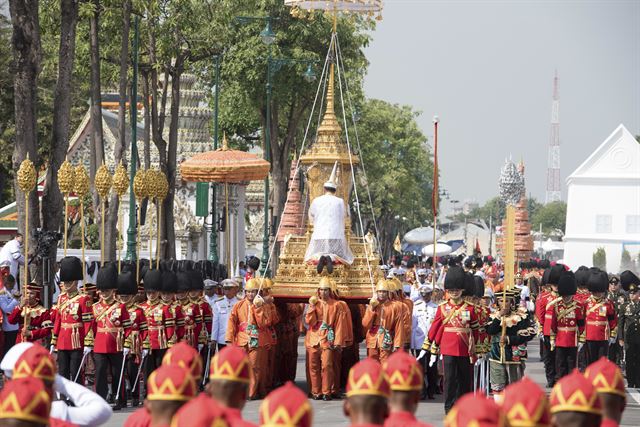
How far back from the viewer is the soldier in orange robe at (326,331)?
20.5 meters

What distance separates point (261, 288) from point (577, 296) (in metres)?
5.70

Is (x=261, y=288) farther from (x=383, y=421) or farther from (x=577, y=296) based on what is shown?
(x=383, y=421)

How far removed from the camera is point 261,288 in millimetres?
20734

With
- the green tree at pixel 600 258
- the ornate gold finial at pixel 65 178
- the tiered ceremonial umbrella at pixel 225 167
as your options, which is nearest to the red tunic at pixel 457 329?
the ornate gold finial at pixel 65 178

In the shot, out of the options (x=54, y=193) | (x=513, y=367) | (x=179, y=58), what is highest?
(x=179, y=58)

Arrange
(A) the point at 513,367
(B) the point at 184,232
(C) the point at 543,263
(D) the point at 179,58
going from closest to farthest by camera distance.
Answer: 1. (A) the point at 513,367
2. (D) the point at 179,58
3. (C) the point at 543,263
4. (B) the point at 184,232

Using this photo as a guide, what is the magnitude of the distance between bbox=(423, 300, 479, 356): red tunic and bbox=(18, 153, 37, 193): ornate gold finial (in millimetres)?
6635

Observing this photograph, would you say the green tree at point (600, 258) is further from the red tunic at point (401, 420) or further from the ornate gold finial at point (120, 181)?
the red tunic at point (401, 420)

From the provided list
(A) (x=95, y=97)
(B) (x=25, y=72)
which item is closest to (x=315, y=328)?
(B) (x=25, y=72)

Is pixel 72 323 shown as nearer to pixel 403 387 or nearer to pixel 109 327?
pixel 109 327

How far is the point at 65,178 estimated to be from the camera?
23172 mm

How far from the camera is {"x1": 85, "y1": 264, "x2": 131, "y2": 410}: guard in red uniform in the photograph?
736 inches

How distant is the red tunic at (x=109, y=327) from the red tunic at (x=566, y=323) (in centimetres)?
706

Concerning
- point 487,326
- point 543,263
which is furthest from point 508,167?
point 487,326
